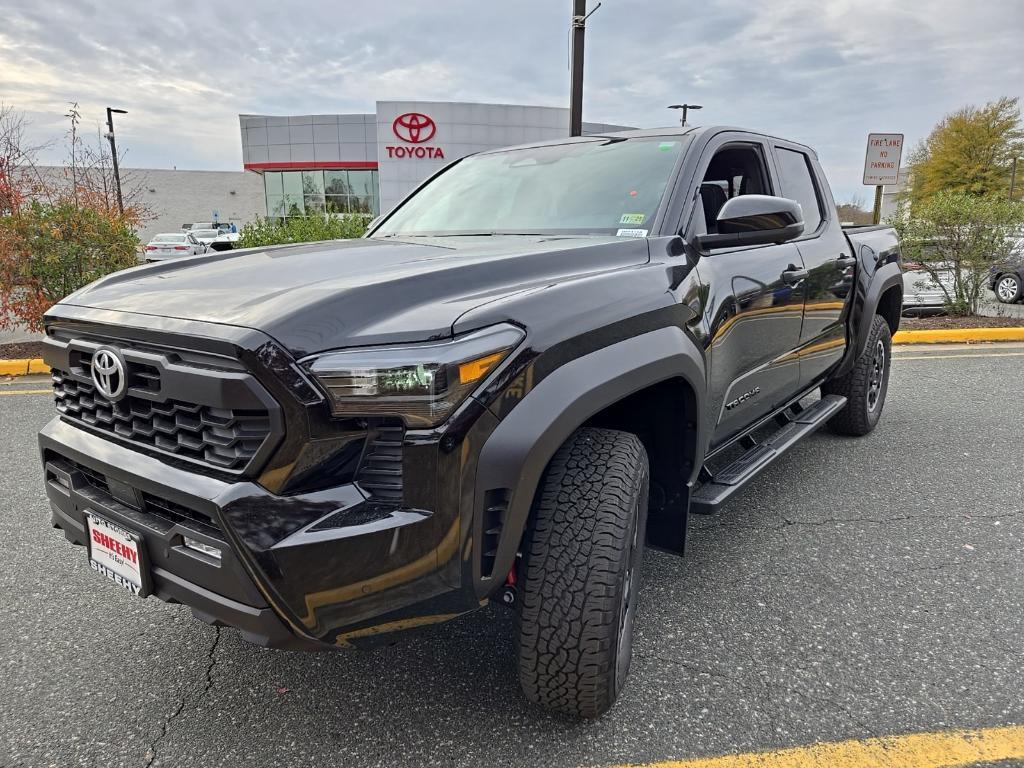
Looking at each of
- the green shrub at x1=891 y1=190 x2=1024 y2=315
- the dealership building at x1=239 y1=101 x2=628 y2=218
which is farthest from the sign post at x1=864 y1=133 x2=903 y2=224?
the dealership building at x1=239 y1=101 x2=628 y2=218

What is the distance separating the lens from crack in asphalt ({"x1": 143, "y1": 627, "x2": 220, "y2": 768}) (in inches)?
76.5

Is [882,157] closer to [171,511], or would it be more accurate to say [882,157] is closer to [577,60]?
[577,60]

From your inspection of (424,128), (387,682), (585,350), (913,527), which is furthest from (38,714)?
(424,128)

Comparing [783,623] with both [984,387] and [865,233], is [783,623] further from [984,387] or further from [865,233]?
[984,387]

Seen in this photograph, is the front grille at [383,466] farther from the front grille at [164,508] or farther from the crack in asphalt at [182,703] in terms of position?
the crack in asphalt at [182,703]

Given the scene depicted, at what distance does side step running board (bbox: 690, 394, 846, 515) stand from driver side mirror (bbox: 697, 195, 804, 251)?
35.2 inches

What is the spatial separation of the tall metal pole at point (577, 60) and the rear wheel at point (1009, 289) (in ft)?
27.5

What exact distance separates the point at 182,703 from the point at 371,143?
117ft

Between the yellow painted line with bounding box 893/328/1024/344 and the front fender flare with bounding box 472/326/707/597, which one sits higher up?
the front fender flare with bounding box 472/326/707/597

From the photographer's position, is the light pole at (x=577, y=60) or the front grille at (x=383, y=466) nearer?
the front grille at (x=383, y=466)

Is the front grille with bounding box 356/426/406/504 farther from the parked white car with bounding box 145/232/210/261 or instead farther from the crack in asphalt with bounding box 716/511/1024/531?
the parked white car with bounding box 145/232/210/261

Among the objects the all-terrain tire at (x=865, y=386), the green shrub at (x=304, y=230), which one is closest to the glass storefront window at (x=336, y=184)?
the green shrub at (x=304, y=230)

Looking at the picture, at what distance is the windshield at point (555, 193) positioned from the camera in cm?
270

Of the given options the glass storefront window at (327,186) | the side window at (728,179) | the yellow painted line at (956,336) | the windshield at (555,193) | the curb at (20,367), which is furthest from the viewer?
the glass storefront window at (327,186)
